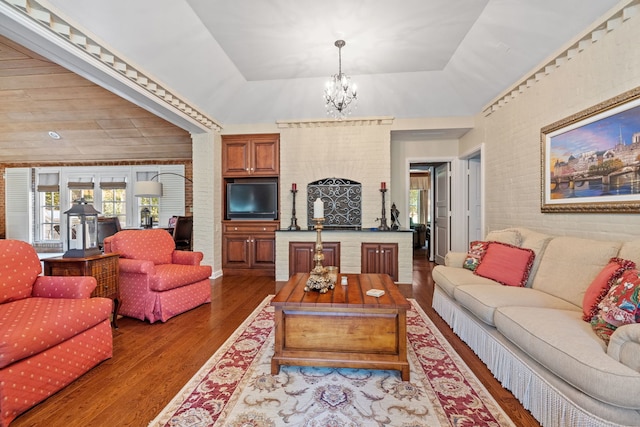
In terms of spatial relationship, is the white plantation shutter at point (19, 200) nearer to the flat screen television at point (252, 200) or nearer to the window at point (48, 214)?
the window at point (48, 214)

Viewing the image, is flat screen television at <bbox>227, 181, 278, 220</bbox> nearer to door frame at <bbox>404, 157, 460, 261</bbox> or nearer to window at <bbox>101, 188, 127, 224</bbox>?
door frame at <bbox>404, 157, 460, 261</bbox>

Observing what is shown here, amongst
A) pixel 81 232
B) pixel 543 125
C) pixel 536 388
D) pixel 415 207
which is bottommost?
pixel 536 388

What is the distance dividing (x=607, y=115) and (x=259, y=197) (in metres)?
4.44

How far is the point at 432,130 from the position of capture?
4797mm

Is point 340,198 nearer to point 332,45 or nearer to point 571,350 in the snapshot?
point 332,45

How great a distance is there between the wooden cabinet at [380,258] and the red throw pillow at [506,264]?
1607 mm

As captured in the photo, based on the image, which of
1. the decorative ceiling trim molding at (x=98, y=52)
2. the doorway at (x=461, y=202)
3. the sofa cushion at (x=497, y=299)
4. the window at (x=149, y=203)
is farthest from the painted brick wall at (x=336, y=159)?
the window at (x=149, y=203)

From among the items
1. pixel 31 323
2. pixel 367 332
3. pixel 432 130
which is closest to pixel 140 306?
pixel 31 323

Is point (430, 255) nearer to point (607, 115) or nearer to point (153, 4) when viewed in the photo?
point (607, 115)

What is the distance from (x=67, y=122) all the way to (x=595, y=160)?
8264 millimetres

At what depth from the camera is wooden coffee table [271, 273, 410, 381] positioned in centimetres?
185

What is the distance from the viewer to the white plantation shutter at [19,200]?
290 inches

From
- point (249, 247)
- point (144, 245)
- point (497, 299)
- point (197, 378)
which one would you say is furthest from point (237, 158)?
point (497, 299)

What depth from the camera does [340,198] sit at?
496cm
